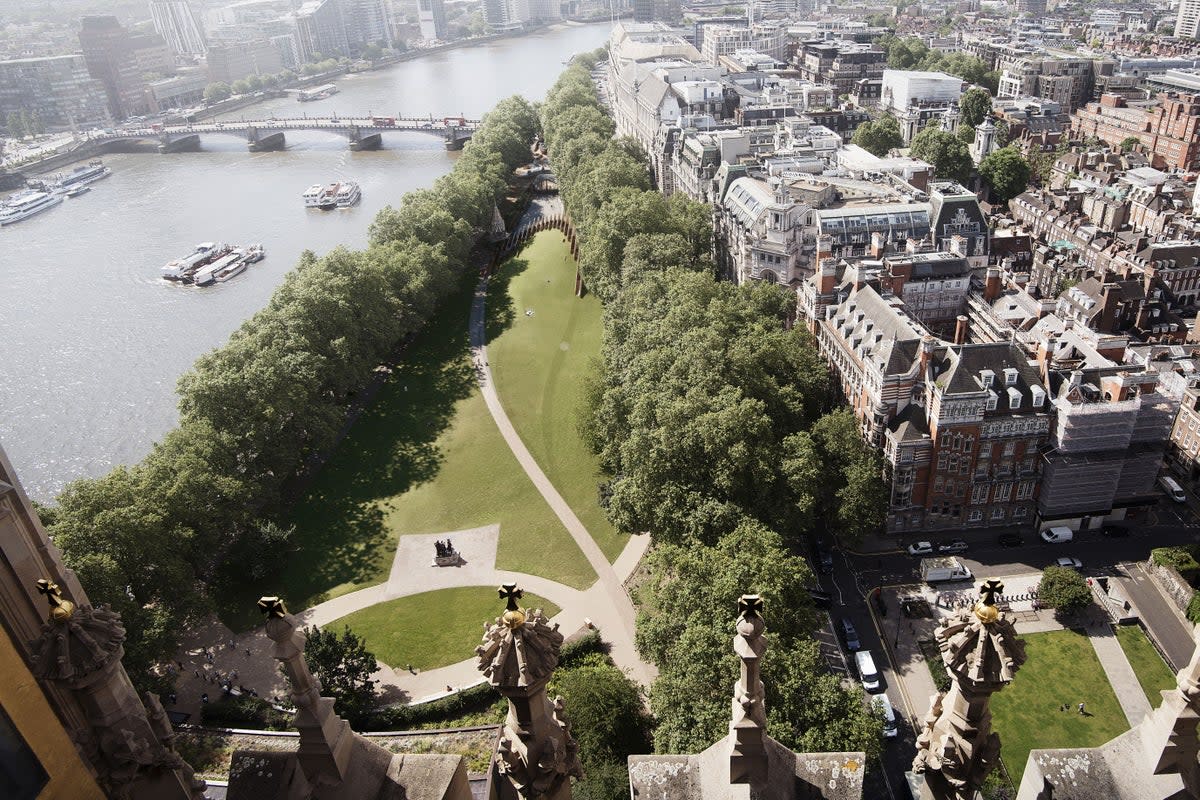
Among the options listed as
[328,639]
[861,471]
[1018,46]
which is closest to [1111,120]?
[1018,46]

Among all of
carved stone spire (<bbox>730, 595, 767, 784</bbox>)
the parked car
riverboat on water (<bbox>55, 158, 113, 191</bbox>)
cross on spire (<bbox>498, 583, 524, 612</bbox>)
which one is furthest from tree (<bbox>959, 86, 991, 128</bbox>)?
riverboat on water (<bbox>55, 158, 113, 191</bbox>)

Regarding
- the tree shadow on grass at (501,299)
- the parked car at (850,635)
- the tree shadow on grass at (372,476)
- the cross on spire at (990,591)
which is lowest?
the parked car at (850,635)

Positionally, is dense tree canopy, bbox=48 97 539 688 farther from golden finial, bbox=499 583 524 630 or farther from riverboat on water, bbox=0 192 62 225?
riverboat on water, bbox=0 192 62 225

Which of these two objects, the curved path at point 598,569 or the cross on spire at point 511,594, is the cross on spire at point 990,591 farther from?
the curved path at point 598,569

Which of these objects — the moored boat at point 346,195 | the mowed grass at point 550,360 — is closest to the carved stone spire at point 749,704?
the mowed grass at point 550,360

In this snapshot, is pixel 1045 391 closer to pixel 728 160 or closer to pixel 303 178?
pixel 728 160

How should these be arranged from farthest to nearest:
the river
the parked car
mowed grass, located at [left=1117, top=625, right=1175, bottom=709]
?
the river → the parked car → mowed grass, located at [left=1117, top=625, right=1175, bottom=709]
